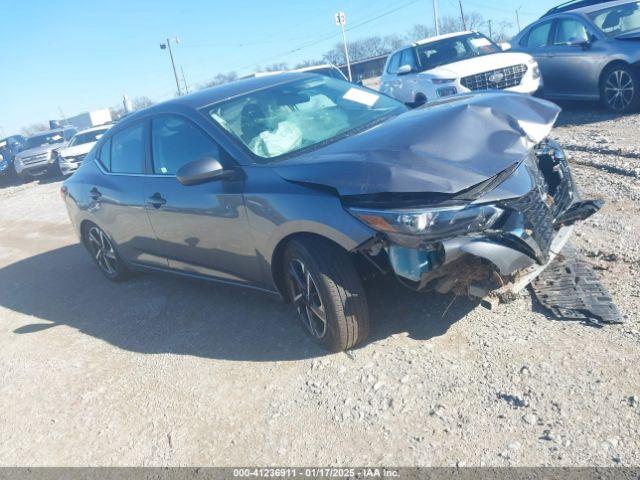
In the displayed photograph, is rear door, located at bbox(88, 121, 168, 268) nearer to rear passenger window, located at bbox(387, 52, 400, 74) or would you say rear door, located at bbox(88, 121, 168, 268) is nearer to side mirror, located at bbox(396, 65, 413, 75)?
side mirror, located at bbox(396, 65, 413, 75)

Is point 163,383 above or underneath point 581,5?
underneath

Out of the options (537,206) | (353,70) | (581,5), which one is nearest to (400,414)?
(537,206)

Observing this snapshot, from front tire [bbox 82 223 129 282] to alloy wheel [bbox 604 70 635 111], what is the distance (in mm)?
7606

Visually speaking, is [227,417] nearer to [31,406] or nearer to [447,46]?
[31,406]

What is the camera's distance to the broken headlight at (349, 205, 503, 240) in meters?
2.93

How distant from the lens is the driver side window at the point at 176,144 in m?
4.12

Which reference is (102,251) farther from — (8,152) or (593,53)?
(8,152)

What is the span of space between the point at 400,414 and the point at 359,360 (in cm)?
60

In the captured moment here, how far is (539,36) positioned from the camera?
414 inches

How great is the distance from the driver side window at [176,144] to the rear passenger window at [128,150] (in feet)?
0.77

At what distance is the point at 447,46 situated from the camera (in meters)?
10.5

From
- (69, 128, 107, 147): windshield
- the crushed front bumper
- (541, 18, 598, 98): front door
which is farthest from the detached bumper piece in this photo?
(69, 128, 107, 147): windshield

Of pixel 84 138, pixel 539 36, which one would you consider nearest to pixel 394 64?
pixel 539 36

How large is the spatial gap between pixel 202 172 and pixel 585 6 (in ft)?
32.9
